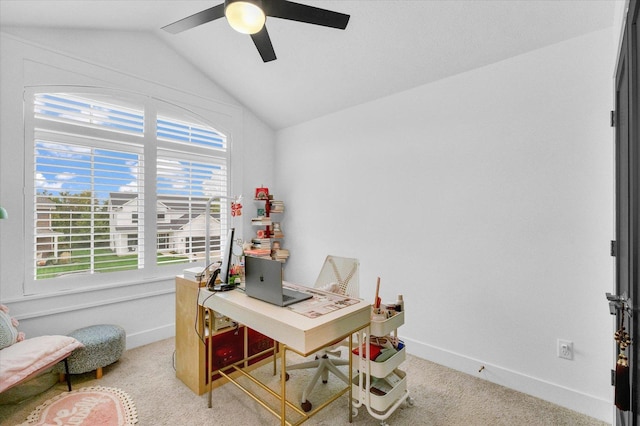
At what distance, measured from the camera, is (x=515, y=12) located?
1.99 metres

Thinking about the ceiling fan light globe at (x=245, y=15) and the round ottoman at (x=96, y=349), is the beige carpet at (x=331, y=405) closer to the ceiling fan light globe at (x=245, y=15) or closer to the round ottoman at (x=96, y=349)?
the round ottoman at (x=96, y=349)

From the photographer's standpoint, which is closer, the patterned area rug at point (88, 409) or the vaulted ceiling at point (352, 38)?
the patterned area rug at point (88, 409)

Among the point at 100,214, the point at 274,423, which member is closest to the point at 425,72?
the point at 274,423

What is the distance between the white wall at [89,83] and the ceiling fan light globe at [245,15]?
216cm

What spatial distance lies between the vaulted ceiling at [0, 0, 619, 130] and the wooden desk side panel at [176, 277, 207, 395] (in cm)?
233

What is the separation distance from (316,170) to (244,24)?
231 cm

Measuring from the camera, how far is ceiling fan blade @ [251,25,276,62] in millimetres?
1738

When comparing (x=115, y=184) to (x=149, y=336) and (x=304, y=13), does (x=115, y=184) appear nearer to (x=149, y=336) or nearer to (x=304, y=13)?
(x=149, y=336)

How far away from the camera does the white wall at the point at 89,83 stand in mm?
2373

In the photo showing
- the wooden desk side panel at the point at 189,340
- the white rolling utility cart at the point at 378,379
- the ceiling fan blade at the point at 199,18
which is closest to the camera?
the ceiling fan blade at the point at 199,18

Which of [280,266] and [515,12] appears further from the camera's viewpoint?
[515,12]

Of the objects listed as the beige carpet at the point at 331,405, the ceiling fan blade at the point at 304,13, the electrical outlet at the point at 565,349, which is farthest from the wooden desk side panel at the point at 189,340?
the electrical outlet at the point at 565,349

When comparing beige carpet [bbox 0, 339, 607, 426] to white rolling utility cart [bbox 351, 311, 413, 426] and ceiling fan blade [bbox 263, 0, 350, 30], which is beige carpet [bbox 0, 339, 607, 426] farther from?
ceiling fan blade [bbox 263, 0, 350, 30]

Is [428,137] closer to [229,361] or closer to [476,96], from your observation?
[476,96]
